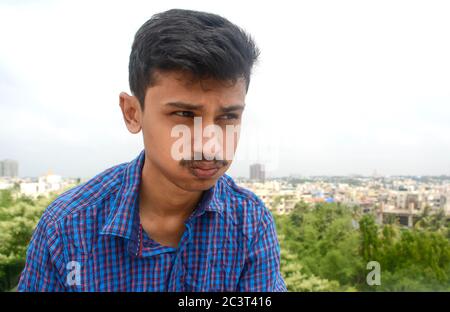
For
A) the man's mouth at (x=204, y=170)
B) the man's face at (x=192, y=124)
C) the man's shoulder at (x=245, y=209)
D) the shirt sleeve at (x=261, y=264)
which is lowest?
the shirt sleeve at (x=261, y=264)

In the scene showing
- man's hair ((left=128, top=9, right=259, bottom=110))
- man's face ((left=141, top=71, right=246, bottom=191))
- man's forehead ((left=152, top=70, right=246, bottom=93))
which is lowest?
man's face ((left=141, top=71, right=246, bottom=191))

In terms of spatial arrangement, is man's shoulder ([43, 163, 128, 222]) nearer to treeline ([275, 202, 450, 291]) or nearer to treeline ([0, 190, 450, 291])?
treeline ([0, 190, 450, 291])

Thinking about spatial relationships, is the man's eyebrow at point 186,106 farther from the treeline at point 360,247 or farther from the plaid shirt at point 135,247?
the treeline at point 360,247

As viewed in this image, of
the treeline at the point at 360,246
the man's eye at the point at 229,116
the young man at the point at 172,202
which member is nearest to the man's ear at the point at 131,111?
the young man at the point at 172,202

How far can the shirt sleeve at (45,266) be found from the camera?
2.95 ft

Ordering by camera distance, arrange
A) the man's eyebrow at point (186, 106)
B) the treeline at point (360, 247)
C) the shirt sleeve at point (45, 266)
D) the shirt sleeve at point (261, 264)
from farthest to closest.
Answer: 1. the treeline at point (360, 247)
2. the shirt sleeve at point (261, 264)
3. the shirt sleeve at point (45, 266)
4. the man's eyebrow at point (186, 106)

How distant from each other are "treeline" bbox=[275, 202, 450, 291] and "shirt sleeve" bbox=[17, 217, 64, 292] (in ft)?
14.8

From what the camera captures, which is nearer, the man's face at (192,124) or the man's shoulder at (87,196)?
the man's face at (192,124)

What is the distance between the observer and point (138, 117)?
3.02 ft

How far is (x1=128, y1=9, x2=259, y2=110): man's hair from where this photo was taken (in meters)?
0.81

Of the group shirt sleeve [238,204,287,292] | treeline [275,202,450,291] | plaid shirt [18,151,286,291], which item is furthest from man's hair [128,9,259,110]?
treeline [275,202,450,291]

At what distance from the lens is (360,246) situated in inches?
217

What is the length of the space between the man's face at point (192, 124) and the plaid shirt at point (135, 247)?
0.61ft
